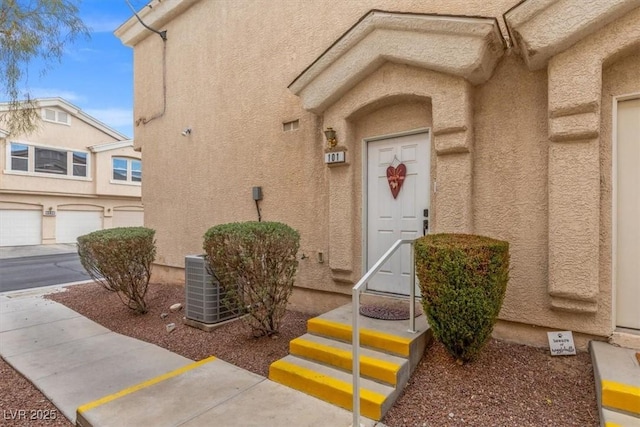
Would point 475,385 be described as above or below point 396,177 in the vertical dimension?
below

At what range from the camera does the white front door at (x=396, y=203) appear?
4566 mm

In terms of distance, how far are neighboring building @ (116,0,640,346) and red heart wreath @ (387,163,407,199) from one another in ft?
0.30

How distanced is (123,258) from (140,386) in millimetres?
2923

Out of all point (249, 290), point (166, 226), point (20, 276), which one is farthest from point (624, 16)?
point (20, 276)

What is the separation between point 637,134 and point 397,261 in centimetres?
293

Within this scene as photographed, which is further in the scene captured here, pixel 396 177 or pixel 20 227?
pixel 20 227

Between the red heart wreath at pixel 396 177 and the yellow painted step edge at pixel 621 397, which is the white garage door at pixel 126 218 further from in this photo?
the yellow painted step edge at pixel 621 397

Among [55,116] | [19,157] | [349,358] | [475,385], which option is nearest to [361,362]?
[349,358]

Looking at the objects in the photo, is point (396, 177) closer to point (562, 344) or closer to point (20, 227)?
point (562, 344)

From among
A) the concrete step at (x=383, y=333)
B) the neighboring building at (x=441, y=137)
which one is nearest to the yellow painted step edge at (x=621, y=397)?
the neighboring building at (x=441, y=137)

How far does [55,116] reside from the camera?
1964 centimetres

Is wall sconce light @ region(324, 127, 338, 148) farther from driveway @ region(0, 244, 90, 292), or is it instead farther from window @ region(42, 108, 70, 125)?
window @ region(42, 108, 70, 125)

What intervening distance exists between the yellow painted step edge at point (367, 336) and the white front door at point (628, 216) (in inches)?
89.0

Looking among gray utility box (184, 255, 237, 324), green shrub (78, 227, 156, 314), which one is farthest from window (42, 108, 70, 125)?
gray utility box (184, 255, 237, 324)
